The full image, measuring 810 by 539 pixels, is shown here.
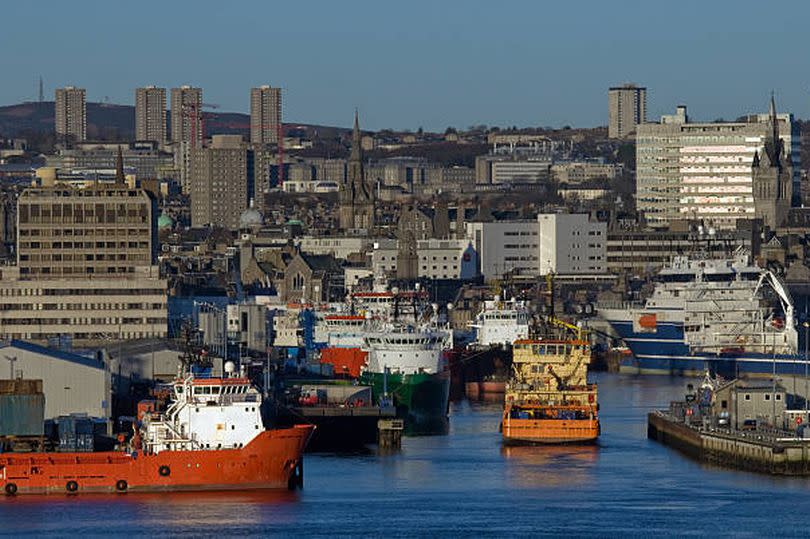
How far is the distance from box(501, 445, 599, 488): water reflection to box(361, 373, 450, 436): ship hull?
27.0ft

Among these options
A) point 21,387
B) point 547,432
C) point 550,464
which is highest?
point 21,387

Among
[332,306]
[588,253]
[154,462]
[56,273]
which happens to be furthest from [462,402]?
[588,253]

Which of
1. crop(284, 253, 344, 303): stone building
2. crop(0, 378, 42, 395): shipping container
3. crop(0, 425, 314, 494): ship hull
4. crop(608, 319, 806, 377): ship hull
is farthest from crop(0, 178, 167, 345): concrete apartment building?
crop(0, 425, 314, 494): ship hull

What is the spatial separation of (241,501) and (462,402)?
39400mm

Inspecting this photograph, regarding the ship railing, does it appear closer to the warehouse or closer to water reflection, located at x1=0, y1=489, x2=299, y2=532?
the warehouse

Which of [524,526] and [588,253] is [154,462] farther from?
[588,253]

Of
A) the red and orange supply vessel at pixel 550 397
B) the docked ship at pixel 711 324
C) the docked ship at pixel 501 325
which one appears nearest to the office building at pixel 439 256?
the docked ship at pixel 711 324

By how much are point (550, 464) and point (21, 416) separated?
14.6 m

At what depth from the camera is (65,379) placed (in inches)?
3164

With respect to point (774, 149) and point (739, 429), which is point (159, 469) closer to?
point (739, 429)

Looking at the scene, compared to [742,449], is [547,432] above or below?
above

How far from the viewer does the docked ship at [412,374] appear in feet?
304

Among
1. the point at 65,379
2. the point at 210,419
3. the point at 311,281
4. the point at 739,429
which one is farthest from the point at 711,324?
the point at 210,419

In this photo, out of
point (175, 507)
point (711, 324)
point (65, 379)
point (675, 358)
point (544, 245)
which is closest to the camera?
point (175, 507)
